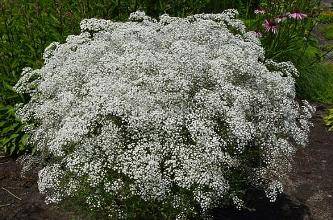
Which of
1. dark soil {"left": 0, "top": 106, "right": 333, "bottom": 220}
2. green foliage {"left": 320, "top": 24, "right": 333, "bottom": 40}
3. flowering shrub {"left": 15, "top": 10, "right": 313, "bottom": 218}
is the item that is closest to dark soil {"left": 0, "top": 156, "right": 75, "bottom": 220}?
dark soil {"left": 0, "top": 106, "right": 333, "bottom": 220}

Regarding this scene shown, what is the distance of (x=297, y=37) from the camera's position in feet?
39.8

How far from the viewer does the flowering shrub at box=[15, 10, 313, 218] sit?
19.5ft

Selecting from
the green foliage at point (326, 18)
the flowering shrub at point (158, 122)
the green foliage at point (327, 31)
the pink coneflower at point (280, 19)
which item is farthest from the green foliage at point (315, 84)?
the green foliage at point (326, 18)

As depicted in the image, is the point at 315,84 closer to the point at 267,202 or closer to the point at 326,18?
the point at 267,202

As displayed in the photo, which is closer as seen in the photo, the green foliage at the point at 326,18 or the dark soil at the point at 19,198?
the dark soil at the point at 19,198

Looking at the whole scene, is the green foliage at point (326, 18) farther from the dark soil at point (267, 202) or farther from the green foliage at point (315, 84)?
the dark soil at point (267, 202)

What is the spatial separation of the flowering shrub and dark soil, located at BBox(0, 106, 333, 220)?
0.97 m

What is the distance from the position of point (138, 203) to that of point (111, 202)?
0.33m

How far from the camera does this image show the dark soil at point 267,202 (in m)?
7.79

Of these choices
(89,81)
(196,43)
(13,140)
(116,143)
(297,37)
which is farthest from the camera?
(297,37)

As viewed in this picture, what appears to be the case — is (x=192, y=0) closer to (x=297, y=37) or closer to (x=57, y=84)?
(x=297, y=37)

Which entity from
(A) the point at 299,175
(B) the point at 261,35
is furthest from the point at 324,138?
(B) the point at 261,35

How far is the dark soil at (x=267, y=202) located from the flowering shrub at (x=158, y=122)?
97 centimetres

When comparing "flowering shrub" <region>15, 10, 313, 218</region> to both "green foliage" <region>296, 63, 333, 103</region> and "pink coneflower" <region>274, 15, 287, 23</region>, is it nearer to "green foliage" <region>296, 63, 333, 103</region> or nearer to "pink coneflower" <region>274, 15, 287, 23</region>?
"pink coneflower" <region>274, 15, 287, 23</region>
